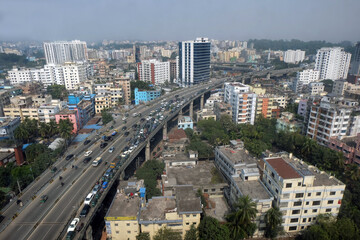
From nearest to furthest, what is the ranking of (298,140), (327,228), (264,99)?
1. (327,228)
2. (298,140)
3. (264,99)

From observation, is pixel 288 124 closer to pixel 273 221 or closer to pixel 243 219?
pixel 273 221

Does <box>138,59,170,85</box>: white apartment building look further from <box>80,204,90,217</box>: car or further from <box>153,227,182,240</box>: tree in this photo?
<box>153,227,182,240</box>: tree

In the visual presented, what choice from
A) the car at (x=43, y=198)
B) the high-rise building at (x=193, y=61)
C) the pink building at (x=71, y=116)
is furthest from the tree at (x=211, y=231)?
the high-rise building at (x=193, y=61)

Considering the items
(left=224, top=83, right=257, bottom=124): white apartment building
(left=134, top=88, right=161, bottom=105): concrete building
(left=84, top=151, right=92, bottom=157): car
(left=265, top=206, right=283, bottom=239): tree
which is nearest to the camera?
(left=265, top=206, right=283, bottom=239): tree

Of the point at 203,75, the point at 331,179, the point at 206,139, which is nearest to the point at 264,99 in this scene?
the point at 206,139

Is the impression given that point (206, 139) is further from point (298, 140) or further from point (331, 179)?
point (331, 179)

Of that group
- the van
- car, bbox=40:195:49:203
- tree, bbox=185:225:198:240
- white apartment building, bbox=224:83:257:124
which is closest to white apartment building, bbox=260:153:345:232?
tree, bbox=185:225:198:240

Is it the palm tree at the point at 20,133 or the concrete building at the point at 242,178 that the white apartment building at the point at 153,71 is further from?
the concrete building at the point at 242,178
